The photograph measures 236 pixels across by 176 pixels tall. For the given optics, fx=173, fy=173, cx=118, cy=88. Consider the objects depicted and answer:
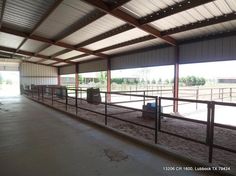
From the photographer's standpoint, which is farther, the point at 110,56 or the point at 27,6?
the point at 110,56

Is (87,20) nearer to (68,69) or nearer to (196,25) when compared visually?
A: (196,25)

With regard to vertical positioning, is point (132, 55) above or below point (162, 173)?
above

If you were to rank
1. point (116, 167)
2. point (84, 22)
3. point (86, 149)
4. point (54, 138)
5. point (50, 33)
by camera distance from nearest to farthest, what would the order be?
point (116, 167), point (86, 149), point (54, 138), point (84, 22), point (50, 33)

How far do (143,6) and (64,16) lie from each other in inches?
106

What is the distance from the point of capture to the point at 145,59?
8.72m

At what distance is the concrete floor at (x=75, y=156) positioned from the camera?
7.59 ft

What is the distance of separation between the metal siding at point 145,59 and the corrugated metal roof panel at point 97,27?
2.67 m

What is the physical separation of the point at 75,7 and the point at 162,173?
15.6 feet

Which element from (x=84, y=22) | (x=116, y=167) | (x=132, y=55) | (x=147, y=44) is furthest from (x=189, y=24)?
(x=116, y=167)

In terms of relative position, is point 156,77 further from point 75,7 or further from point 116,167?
point 116,167

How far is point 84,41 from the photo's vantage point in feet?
28.3

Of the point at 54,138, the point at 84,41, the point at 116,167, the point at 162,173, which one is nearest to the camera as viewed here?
the point at 162,173

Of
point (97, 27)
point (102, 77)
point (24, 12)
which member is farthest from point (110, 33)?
point (102, 77)

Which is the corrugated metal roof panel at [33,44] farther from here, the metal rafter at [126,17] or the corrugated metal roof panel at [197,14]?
the corrugated metal roof panel at [197,14]
